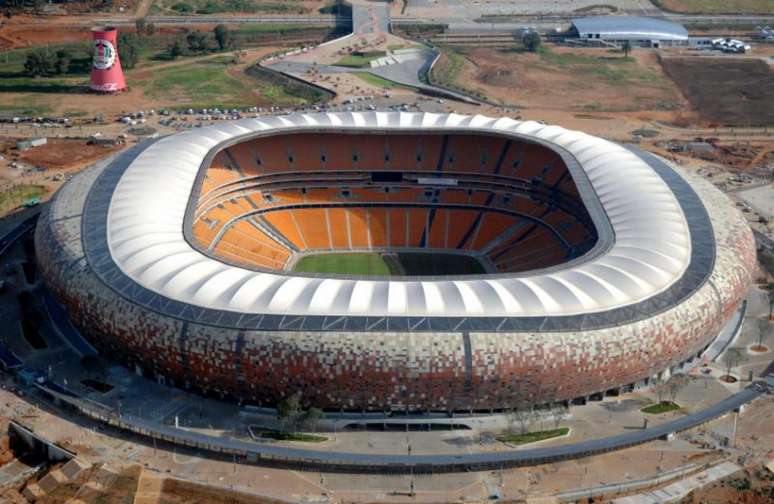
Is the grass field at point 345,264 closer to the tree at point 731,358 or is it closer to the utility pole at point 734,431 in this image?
the tree at point 731,358

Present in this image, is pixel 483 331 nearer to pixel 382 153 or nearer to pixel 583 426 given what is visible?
pixel 583 426

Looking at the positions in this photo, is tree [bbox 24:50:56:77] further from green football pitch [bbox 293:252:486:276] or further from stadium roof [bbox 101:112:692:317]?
green football pitch [bbox 293:252:486:276]

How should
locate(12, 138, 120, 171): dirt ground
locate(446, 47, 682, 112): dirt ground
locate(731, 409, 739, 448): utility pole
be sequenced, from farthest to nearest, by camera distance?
1. locate(446, 47, 682, 112): dirt ground
2. locate(12, 138, 120, 171): dirt ground
3. locate(731, 409, 739, 448): utility pole

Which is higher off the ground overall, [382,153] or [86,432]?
[382,153]

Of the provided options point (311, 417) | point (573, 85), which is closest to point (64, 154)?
point (311, 417)

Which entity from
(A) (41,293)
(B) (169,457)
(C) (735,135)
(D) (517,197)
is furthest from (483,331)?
(C) (735,135)

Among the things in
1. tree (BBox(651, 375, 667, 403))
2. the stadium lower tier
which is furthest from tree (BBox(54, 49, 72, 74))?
tree (BBox(651, 375, 667, 403))

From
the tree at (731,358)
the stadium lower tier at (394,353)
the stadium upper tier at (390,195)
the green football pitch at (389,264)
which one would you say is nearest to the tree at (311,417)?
the stadium lower tier at (394,353)
